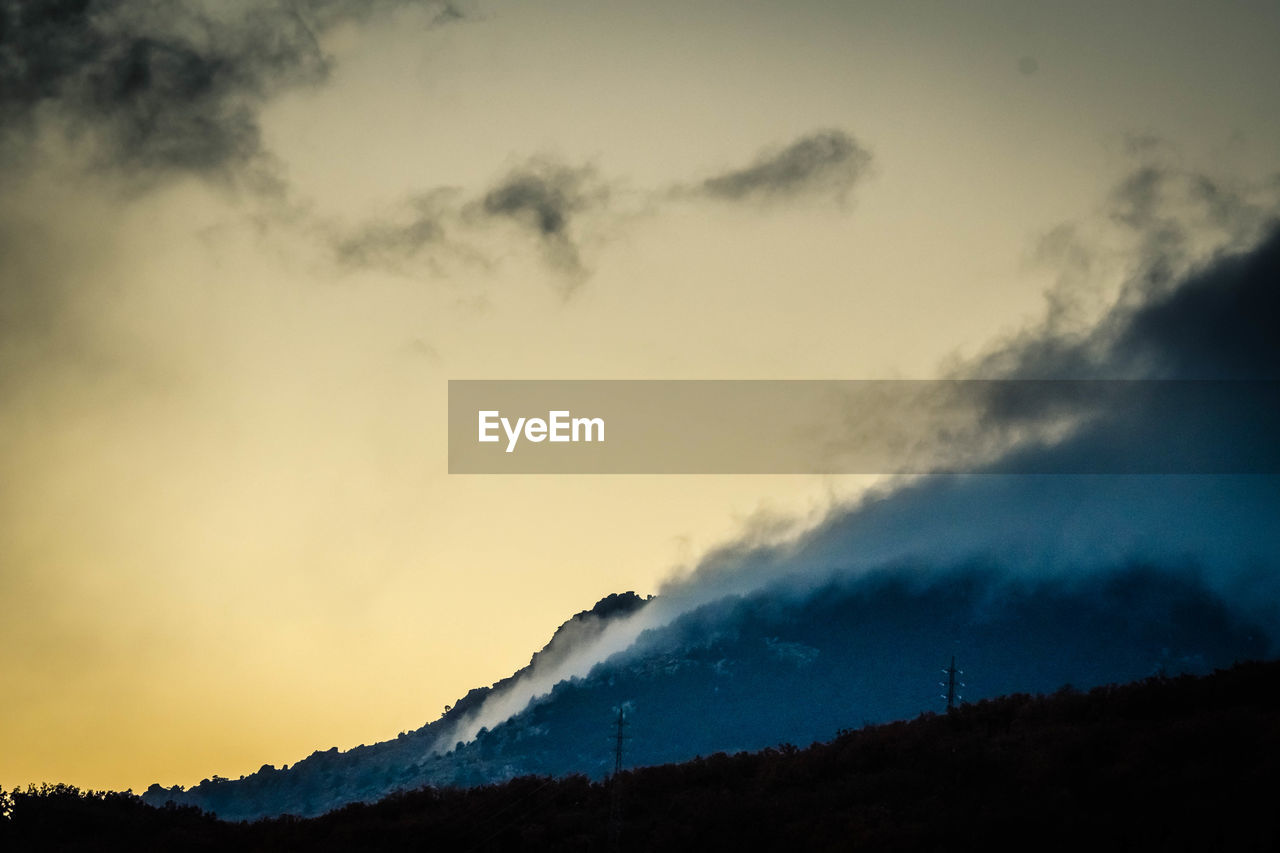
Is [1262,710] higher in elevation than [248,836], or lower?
higher

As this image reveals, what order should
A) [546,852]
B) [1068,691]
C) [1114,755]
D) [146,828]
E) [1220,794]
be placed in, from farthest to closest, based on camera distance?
1. [146,828]
2. [1068,691]
3. [546,852]
4. [1114,755]
5. [1220,794]

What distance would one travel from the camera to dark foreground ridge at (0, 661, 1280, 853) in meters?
30.0

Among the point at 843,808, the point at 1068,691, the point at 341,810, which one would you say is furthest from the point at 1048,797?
the point at 341,810

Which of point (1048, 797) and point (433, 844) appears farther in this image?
point (433, 844)

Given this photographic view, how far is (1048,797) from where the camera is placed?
3194 centimetres

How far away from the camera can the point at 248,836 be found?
4291 cm

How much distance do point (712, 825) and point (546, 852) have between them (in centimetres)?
587

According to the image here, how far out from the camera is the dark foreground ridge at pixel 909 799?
3002 cm

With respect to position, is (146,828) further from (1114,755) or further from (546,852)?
(1114,755)

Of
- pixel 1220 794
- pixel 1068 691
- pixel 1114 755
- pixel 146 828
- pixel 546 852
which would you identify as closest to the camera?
pixel 1220 794

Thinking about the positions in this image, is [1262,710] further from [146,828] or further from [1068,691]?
[146,828]

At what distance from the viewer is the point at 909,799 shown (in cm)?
3494

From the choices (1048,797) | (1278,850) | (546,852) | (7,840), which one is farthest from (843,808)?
(7,840)

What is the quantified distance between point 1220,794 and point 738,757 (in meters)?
19.0
